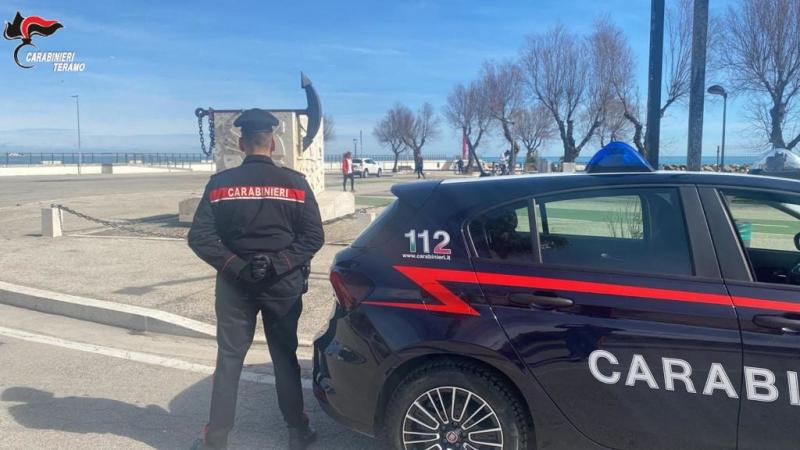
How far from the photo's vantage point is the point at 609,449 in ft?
9.11

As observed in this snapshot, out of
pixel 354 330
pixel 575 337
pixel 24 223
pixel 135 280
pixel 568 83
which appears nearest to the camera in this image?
pixel 575 337

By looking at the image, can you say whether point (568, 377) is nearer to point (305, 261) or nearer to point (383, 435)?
point (383, 435)

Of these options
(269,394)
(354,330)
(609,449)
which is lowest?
(269,394)

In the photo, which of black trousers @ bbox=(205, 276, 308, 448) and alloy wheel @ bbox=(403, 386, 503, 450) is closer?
alloy wheel @ bbox=(403, 386, 503, 450)

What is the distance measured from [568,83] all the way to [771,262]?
32.9 meters

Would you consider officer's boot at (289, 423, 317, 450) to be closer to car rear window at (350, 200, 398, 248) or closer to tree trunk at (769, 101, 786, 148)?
car rear window at (350, 200, 398, 248)

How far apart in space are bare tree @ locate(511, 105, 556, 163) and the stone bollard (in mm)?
34010

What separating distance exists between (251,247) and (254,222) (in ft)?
0.46

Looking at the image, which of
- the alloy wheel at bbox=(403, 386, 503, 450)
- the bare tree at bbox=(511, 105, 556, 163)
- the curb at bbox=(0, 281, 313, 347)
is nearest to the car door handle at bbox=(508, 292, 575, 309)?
the alloy wheel at bbox=(403, 386, 503, 450)

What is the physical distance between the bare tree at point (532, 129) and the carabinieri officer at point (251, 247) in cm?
3923

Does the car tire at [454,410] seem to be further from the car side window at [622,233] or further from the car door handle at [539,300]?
the car side window at [622,233]

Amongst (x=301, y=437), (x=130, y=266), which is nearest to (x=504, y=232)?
(x=301, y=437)

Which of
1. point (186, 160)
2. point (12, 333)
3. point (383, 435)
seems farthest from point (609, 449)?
point (186, 160)

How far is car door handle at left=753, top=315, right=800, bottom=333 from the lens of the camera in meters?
2.52
